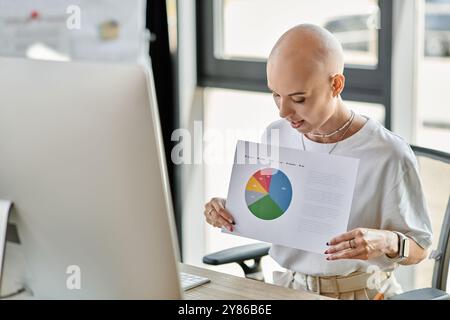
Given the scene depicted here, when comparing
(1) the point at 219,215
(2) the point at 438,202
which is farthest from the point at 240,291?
(2) the point at 438,202

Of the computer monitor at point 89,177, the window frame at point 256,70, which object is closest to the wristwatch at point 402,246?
the computer monitor at point 89,177

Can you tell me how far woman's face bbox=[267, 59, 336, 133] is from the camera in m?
1.97

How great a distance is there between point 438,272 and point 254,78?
152cm

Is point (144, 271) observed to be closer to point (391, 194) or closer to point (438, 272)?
point (391, 194)

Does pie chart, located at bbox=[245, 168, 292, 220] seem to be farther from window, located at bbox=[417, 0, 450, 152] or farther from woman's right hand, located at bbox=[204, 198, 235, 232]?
window, located at bbox=[417, 0, 450, 152]

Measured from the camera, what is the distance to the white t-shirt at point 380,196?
6.48 feet

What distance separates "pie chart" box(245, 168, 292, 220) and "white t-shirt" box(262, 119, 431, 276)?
19 centimetres

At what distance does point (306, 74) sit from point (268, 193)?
0.29 meters

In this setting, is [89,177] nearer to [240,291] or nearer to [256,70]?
[240,291]

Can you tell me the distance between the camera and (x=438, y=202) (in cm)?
222

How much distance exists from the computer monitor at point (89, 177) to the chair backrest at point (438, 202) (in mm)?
883

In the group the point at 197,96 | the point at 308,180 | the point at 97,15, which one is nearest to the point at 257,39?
the point at 197,96

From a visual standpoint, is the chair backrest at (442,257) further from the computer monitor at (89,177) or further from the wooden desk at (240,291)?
the computer monitor at (89,177)

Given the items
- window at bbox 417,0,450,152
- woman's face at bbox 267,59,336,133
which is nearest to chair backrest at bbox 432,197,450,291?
woman's face at bbox 267,59,336,133
